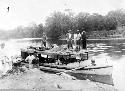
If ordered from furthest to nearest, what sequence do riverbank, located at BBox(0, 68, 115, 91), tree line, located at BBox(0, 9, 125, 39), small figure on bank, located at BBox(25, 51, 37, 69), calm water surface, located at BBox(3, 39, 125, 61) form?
tree line, located at BBox(0, 9, 125, 39) → calm water surface, located at BBox(3, 39, 125, 61) → small figure on bank, located at BBox(25, 51, 37, 69) → riverbank, located at BBox(0, 68, 115, 91)

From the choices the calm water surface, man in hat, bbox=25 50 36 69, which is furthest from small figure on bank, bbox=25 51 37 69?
the calm water surface

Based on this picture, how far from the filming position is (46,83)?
20031 mm

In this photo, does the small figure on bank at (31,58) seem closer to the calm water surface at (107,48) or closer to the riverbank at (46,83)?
the riverbank at (46,83)

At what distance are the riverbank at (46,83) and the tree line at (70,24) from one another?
278 ft

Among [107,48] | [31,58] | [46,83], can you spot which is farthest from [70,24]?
[46,83]

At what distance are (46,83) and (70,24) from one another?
99.1 metres

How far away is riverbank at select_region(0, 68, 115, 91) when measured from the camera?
18.9 metres

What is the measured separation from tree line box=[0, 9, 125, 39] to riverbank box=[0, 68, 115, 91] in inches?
3337

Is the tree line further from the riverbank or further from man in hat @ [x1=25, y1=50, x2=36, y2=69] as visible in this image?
the riverbank

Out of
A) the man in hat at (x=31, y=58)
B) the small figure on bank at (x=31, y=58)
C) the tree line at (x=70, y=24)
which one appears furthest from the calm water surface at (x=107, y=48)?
the tree line at (x=70, y=24)

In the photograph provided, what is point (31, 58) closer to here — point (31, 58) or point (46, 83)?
point (31, 58)

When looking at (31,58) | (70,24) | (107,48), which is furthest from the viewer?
(70,24)

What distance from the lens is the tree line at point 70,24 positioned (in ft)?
353

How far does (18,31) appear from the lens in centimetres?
12125
